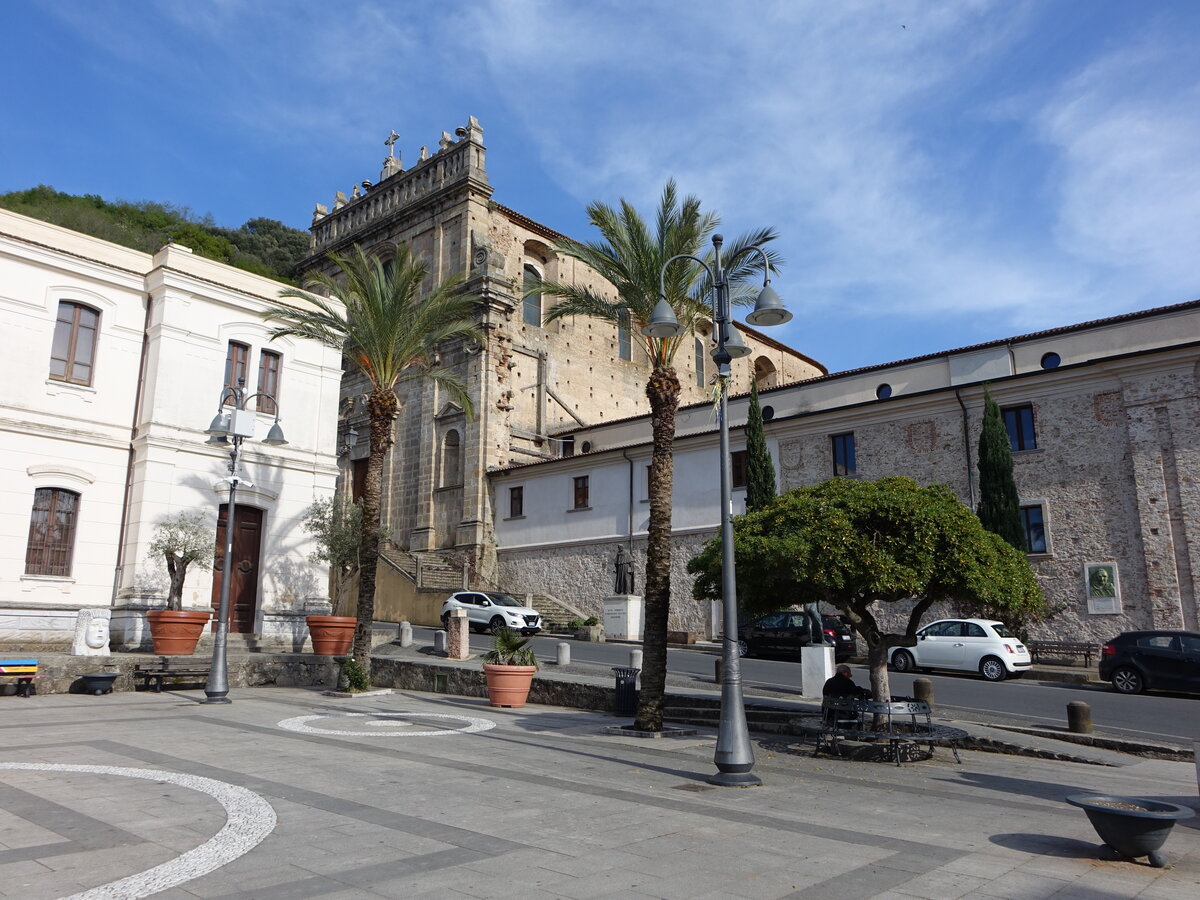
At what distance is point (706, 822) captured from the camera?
7.44 m

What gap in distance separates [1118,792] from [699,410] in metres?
27.7

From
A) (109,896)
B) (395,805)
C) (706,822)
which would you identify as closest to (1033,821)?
(706,822)

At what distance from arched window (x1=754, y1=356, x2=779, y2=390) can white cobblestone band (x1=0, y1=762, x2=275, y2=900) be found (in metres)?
49.7

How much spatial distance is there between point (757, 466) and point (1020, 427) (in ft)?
26.8

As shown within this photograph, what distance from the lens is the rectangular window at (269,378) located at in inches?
941

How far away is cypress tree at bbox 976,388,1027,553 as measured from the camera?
24.2 metres

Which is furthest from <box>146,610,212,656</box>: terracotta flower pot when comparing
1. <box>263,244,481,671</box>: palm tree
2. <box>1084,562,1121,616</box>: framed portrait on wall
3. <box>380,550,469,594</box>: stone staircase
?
<box>1084,562,1121,616</box>: framed portrait on wall

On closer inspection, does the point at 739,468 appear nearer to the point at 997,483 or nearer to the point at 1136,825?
the point at 997,483

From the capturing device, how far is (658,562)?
13.7m

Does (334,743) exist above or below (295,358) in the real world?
below

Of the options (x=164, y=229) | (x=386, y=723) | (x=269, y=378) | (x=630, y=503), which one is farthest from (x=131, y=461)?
(x=164, y=229)

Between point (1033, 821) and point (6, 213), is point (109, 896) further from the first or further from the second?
point (6, 213)

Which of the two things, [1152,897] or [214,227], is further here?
[214,227]

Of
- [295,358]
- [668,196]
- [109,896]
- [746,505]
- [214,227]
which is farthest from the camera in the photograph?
[214,227]
